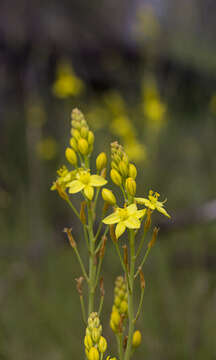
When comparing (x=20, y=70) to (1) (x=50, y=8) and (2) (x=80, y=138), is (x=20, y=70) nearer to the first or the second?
(1) (x=50, y=8)

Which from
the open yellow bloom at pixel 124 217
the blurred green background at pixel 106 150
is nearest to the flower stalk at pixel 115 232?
the open yellow bloom at pixel 124 217

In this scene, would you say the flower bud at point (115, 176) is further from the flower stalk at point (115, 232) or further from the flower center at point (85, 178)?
the flower center at point (85, 178)

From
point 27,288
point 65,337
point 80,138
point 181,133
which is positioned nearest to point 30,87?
point 181,133

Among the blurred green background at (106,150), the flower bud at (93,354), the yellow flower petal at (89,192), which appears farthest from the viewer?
the blurred green background at (106,150)

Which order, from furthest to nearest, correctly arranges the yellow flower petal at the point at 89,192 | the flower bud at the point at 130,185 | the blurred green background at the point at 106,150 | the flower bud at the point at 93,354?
the blurred green background at the point at 106,150 → the yellow flower petal at the point at 89,192 → the flower bud at the point at 130,185 → the flower bud at the point at 93,354

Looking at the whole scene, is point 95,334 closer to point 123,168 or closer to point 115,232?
point 115,232

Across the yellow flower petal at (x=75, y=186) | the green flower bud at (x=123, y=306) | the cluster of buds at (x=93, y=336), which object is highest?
the yellow flower petal at (x=75, y=186)

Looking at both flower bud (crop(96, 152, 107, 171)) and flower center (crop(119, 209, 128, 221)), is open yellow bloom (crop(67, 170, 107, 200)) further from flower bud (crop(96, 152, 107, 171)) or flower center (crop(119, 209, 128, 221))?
flower center (crop(119, 209, 128, 221))
